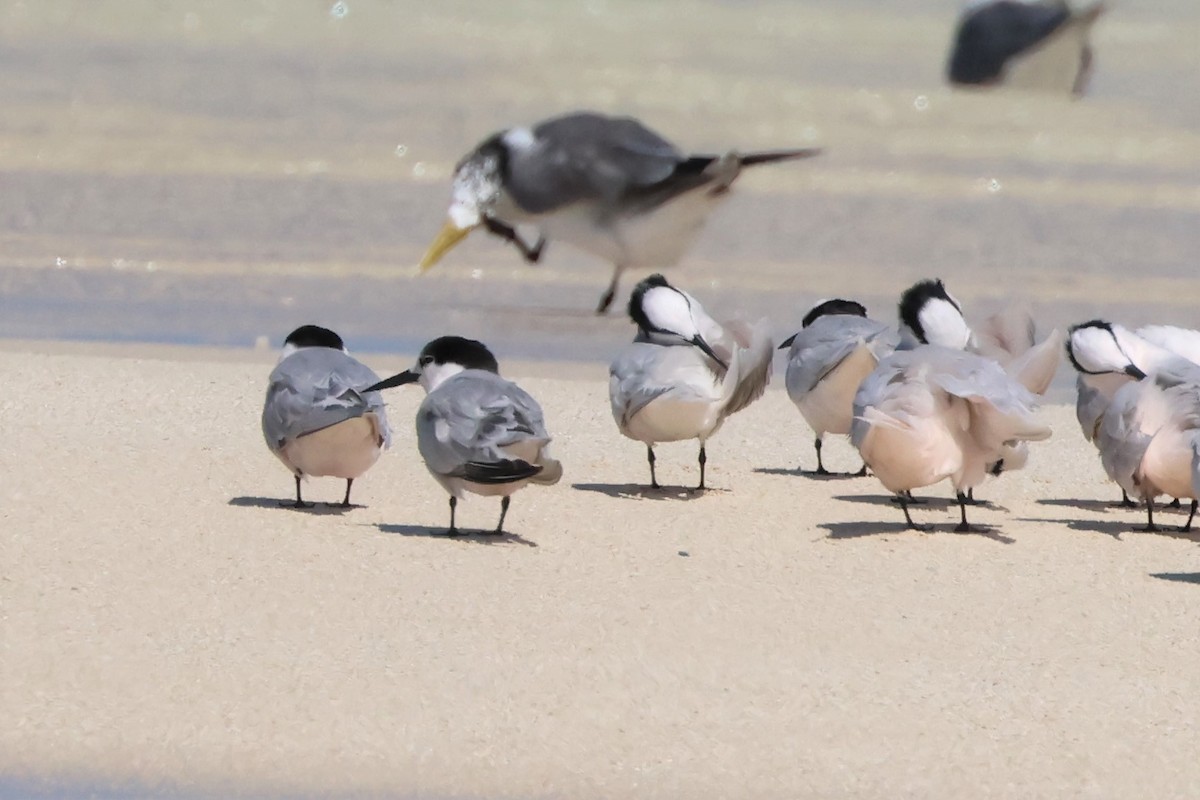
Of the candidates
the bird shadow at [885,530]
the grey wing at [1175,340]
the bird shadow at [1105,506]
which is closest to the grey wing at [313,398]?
the bird shadow at [885,530]

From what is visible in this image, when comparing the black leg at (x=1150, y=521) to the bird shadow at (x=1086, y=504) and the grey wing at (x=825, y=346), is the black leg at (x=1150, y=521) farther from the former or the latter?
the grey wing at (x=825, y=346)

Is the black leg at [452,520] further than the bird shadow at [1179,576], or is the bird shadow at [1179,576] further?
the black leg at [452,520]

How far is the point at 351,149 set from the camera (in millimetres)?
19672

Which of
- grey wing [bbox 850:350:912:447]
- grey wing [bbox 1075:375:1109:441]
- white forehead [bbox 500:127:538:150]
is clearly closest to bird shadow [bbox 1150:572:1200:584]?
grey wing [bbox 850:350:912:447]

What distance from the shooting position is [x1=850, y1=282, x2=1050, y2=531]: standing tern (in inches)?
259

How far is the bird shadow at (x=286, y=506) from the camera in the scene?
696 centimetres

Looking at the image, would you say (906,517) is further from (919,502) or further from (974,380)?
(919,502)

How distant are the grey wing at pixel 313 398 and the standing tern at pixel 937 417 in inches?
61.3

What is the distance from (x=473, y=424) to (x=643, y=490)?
4.89ft

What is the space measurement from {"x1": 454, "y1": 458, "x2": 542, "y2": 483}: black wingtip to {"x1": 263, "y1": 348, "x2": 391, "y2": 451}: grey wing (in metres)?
0.55

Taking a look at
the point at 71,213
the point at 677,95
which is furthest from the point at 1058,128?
the point at 71,213

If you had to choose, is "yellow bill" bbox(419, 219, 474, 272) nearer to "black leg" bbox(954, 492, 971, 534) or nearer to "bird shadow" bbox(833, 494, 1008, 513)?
"bird shadow" bbox(833, 494, 1008, 513)

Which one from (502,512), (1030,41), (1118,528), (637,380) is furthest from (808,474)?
(1030,41)

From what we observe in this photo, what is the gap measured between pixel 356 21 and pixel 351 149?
11617mm
